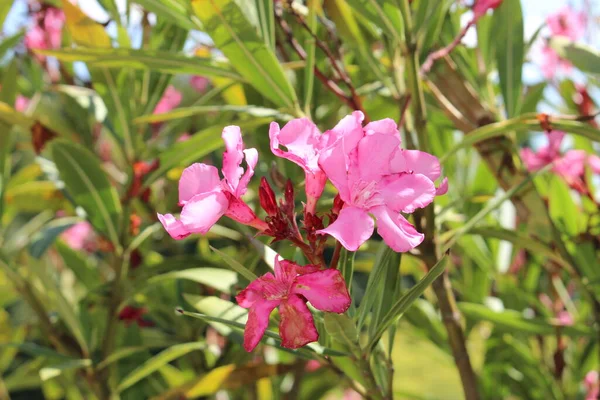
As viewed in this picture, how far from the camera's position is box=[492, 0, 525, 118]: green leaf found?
793 mm

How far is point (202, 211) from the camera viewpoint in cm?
38

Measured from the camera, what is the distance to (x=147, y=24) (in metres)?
0.93

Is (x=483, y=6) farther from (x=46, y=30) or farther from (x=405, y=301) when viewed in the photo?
(x=46, y=30)

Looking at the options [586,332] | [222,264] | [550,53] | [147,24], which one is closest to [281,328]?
[222,264]

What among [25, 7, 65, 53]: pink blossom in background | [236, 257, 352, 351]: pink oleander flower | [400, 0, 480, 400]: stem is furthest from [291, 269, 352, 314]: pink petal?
[25, 7, 65, 53]: pink blossom in background

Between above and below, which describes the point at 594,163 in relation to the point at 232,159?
below

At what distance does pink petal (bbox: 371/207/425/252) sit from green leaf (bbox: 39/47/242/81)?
362 mm

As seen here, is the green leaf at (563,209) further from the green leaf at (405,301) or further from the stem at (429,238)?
the green leaf at (405,301)

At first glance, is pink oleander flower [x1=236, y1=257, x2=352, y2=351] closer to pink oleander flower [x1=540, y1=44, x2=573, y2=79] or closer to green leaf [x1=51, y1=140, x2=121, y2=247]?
green leaf [x1=51, y1=140, x2=121, y2=247]

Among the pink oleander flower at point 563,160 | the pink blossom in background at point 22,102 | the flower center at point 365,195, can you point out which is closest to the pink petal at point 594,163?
the pink oleander flower at point 563,160

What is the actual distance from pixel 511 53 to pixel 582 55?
112 millimetres

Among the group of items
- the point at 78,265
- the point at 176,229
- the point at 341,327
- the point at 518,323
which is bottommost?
the point at 78,265

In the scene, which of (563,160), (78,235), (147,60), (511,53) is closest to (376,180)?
(147,60)

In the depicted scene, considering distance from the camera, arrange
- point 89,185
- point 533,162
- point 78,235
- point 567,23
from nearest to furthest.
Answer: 1. point 89,185
2. point 533,162
3. point 567,23
4. point 78,235
